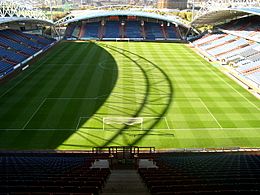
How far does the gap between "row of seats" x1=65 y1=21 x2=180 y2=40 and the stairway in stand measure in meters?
56.8

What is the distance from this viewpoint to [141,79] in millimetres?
34844

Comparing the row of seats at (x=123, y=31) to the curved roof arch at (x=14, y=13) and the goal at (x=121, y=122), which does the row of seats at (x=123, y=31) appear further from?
the goal at (x=121, y=122)

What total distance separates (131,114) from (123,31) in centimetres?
4855

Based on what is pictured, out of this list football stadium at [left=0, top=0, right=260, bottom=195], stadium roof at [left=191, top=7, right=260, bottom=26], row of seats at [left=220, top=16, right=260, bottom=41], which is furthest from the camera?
stadium roof at [left=191, top=7, right=260, bottom=26]

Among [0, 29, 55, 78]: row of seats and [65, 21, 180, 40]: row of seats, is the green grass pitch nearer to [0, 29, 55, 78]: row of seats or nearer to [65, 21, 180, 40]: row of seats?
[0, 29, 55, 78]: row of seats

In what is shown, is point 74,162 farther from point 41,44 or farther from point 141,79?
point 41,44

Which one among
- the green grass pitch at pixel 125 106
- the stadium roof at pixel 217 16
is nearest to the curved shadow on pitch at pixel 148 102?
the green grass pitch at pixel 125 106

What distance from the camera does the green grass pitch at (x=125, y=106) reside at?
69.1 ft

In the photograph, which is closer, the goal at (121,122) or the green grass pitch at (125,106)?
the green grass pitch at (125,106)

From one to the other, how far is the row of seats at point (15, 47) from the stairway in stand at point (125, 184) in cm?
2723

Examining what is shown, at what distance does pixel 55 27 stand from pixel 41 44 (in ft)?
50.5

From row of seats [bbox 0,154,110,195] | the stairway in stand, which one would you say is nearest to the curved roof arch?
row of seats [bbox 0,154,110,195]

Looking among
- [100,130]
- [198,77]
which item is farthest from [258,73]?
[100,130]

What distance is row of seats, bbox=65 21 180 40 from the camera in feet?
222
